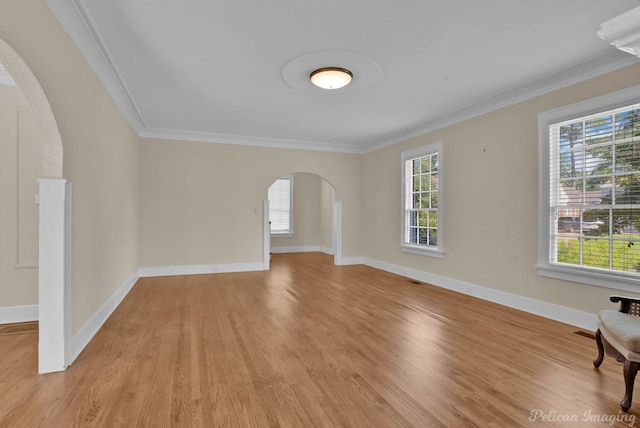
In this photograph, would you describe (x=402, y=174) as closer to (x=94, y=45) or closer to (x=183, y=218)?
(x=183, y=218)

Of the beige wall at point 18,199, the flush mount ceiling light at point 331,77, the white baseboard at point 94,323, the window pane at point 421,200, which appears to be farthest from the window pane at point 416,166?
the beige wall at point 18,199

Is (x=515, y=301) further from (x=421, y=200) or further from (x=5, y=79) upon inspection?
(x=5, y=79)

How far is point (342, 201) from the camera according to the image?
776cm

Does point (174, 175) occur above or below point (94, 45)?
below

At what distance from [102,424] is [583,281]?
14.8ft

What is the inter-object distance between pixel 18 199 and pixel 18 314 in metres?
1.32

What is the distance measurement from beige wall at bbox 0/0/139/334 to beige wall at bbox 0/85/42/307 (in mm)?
805

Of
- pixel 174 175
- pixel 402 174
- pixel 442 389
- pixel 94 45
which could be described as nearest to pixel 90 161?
pixel 94 45

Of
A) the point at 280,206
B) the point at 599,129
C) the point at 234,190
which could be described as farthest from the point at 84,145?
the point at 280,206

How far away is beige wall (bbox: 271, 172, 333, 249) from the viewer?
10297mm

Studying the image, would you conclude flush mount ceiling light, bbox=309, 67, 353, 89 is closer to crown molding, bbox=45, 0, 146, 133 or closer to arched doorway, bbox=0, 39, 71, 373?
crown molding, bbox=45, 0, 146, 133

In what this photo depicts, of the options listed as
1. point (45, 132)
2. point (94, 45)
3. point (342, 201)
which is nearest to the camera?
point (45, 132)

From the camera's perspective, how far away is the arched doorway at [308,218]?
10.2 metres

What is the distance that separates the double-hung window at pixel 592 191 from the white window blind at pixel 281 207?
7370mm
